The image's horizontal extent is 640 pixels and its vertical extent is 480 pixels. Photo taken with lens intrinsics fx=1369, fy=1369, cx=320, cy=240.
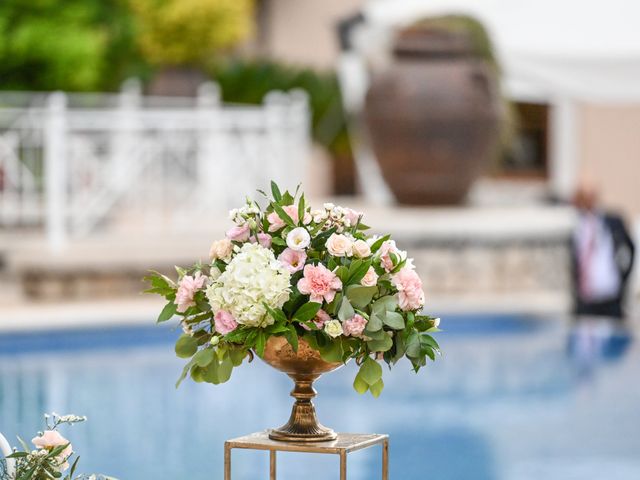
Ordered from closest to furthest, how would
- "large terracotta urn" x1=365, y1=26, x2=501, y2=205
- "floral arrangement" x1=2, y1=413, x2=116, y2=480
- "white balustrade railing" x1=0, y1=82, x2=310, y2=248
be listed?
1. "floral arrangement" x1=2, y1=413, x2=116, y2=480
2. "white balustrade railing" x1=0, y1=82, x2=310, y2=248
3. "large terracotta urn" x1=365, y1=26, x2=501, y2=205

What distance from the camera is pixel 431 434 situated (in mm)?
6668

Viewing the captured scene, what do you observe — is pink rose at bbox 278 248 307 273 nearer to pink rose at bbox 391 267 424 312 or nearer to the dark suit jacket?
pink rose at bbox 391 267 424 312

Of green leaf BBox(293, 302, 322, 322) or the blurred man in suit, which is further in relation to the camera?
the blurred man in suit

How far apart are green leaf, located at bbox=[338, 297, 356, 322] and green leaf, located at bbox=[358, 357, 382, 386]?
170mm

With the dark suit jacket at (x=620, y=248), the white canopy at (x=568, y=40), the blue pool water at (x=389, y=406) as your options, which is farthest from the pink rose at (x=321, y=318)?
the white canopy at (x=568, y=40)

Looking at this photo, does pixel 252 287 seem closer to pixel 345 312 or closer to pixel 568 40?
pixel 345 312

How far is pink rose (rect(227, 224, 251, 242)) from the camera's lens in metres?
3.33

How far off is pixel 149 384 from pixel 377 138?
185 inches

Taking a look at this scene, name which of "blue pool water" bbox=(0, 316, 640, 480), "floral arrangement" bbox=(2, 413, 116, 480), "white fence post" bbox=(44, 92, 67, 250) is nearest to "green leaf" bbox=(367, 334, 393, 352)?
"floral arrangement" bbox=(2, 413, 116, 480)

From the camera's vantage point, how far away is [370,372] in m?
3.28

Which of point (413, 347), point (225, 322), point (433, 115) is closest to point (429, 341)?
point (413, 347)

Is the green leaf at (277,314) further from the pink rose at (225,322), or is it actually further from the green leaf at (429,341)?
the green leaf at (429,341)

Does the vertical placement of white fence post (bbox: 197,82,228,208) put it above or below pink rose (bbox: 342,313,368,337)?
above

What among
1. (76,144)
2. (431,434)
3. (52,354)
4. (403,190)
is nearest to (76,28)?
(76,144)
